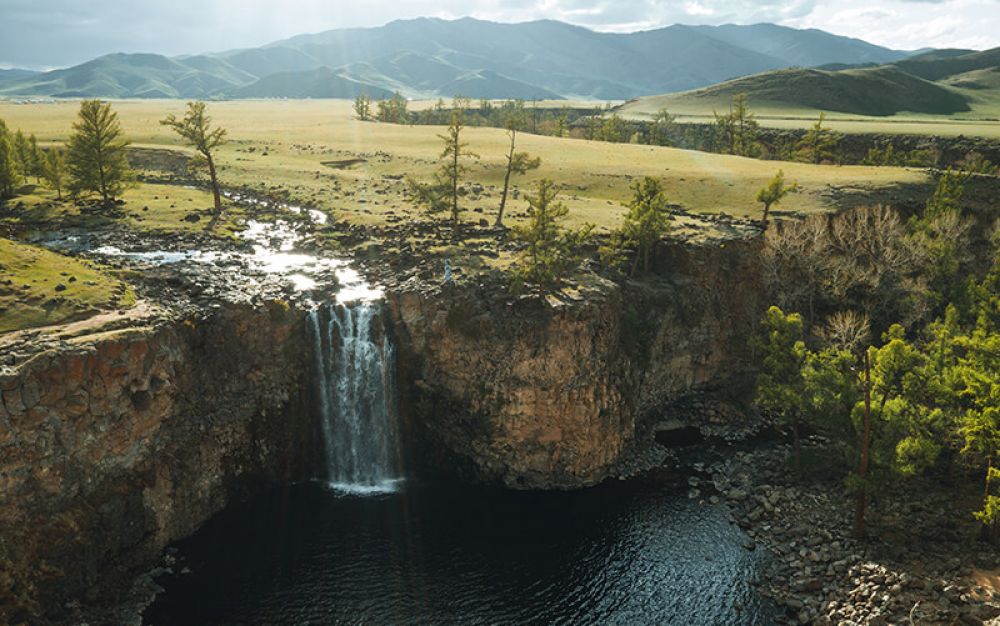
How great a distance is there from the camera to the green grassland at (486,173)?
85688 mm

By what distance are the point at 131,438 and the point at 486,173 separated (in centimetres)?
7828

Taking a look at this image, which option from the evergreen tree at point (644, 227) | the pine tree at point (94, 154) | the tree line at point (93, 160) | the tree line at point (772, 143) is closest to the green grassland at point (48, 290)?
the pine tree at point (94, 154)

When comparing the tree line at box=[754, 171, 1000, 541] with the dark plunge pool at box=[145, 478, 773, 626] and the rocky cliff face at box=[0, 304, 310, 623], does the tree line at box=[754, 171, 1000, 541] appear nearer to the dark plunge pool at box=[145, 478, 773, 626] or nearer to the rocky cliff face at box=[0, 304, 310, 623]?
the dark plunge pool at box=[145, 478, 773, 626]

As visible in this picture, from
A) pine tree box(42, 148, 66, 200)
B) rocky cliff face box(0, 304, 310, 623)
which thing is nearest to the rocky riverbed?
rocky cliff face box(0, 304, 310, 623)

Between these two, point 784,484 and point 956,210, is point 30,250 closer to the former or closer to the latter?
point 784,484

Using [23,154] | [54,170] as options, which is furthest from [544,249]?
[23,154]

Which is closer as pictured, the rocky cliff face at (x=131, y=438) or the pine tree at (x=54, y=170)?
the rocky cliff face at (x=131, y=438)

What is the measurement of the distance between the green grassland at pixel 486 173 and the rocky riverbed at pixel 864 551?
3641 centimetres

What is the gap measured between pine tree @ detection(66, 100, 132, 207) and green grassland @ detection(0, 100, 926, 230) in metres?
4.42

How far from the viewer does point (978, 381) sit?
40562 millimetres

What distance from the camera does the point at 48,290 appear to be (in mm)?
46094

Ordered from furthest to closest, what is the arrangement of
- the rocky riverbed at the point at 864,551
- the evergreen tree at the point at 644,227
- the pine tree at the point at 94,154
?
the pine tree at the point at 94,154 → the evergreen tree at the point at 644,227 → the rocky riverbed at the point at 864,551

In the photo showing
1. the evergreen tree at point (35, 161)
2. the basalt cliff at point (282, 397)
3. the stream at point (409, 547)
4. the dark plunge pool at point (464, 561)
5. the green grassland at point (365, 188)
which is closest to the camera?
the basalt cliff at point (282, 397)

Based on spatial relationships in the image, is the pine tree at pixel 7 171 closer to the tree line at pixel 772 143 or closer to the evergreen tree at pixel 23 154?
the evergreen tree at pixel 23 154
